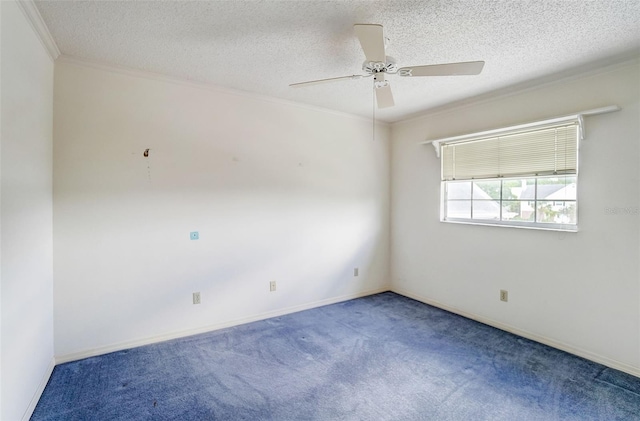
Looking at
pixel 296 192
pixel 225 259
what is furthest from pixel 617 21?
pixel 225 259

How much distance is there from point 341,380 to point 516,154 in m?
2.71

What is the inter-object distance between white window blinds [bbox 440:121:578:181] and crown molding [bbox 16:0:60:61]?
376 cm

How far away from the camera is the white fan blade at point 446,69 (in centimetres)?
190

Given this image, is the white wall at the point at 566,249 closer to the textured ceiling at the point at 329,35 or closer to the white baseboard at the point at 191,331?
the textured ceiling at the point at 329,35

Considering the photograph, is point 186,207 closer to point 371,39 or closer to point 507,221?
point 371,39

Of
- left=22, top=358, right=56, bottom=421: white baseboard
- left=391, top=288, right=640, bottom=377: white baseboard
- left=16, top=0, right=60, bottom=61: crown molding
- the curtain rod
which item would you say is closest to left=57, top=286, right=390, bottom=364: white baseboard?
left=22, top=358, right=56, bottom=421: white baseboard

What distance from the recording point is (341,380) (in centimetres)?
228

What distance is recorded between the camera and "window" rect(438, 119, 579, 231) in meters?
2.74

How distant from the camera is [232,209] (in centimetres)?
321

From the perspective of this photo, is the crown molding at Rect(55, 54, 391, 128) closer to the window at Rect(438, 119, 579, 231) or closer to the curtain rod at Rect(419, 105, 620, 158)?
the curtain rod at Rect(419, 105, 620, 158)

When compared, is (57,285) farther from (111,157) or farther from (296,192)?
(296,192)

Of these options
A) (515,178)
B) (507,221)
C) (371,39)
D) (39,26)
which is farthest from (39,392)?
(515,178)

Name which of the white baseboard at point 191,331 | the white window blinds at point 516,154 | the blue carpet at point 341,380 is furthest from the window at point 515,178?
the white baseboard at point 191,331

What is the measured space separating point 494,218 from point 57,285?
415cm
